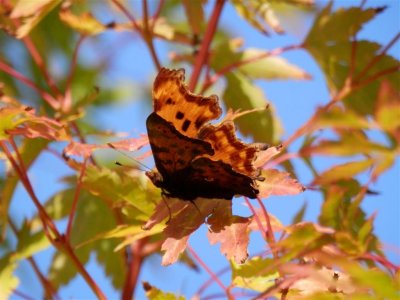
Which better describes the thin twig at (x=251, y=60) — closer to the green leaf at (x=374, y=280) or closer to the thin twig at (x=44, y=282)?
the thin twig at (x=44, y=282)

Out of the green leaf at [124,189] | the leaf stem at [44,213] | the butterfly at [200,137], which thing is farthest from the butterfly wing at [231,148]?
the leaf stem at [44,213]

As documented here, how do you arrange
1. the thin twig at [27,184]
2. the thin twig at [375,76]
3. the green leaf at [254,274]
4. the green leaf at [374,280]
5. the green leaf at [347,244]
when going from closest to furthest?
the green leaf at [374,280], the green leaf at [347,244], the green leaf at [254,274], the thin twig at [27,184], the thin twig at [375,76]

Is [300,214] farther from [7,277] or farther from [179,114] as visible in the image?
[7,277]

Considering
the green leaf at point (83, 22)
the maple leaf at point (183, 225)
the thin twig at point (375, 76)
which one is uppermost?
the green leaf at point (83, 22)

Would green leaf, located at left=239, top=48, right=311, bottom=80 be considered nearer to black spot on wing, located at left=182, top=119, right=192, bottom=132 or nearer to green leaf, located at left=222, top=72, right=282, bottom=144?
green leaf, located at left=222, top=72, right=282, bottom=144

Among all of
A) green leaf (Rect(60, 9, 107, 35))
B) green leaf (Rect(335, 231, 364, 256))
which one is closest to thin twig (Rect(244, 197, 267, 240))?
green leaf (Rect(335, 231, 364, 256))

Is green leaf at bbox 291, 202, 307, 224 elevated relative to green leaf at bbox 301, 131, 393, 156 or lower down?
elevated

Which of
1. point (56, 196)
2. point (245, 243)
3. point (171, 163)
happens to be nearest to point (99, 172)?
point (171, 163)

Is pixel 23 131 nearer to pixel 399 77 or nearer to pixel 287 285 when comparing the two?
pixel 287 285
